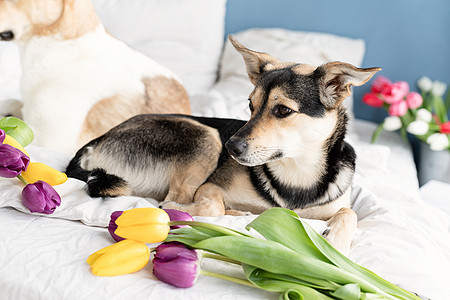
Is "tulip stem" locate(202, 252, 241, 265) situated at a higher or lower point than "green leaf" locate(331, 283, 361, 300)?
lower

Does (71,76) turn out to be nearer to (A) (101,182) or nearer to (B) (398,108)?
(A) (101,182)

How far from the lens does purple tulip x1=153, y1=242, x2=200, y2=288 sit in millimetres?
818

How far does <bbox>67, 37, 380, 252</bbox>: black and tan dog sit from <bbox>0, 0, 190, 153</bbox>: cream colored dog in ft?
1.12

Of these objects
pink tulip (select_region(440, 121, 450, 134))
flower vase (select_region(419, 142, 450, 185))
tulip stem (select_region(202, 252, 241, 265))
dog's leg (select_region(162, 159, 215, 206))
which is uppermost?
tulip stem (select_region(202, 252, 241, 265))

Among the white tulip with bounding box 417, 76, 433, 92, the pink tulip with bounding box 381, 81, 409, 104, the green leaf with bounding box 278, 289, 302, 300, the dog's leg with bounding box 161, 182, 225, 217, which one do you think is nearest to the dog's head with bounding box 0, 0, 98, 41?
the dog's leg with bounding box 161, 182, 225, 217

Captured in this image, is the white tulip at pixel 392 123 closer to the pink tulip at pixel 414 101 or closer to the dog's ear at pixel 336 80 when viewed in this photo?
the pink tulip at pixel 414 101

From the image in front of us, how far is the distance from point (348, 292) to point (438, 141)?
214 cm

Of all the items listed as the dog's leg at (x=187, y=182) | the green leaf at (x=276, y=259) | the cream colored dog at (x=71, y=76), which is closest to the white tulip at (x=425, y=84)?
the cream colored dog at (x=71, y=76)

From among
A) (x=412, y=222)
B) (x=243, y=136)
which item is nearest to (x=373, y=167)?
(x=412, y=222)

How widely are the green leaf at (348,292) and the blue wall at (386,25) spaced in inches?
104

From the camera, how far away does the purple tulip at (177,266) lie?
2.68 feet

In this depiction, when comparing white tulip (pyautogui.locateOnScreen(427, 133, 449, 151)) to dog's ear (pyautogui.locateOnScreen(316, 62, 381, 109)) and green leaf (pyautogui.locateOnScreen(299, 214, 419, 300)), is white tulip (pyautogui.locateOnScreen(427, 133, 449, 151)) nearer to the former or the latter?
dog's ear (pyautogui.locateOnScreen(316, 62, 381, 109))

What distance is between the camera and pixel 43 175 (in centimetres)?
111

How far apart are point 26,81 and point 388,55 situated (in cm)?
237
